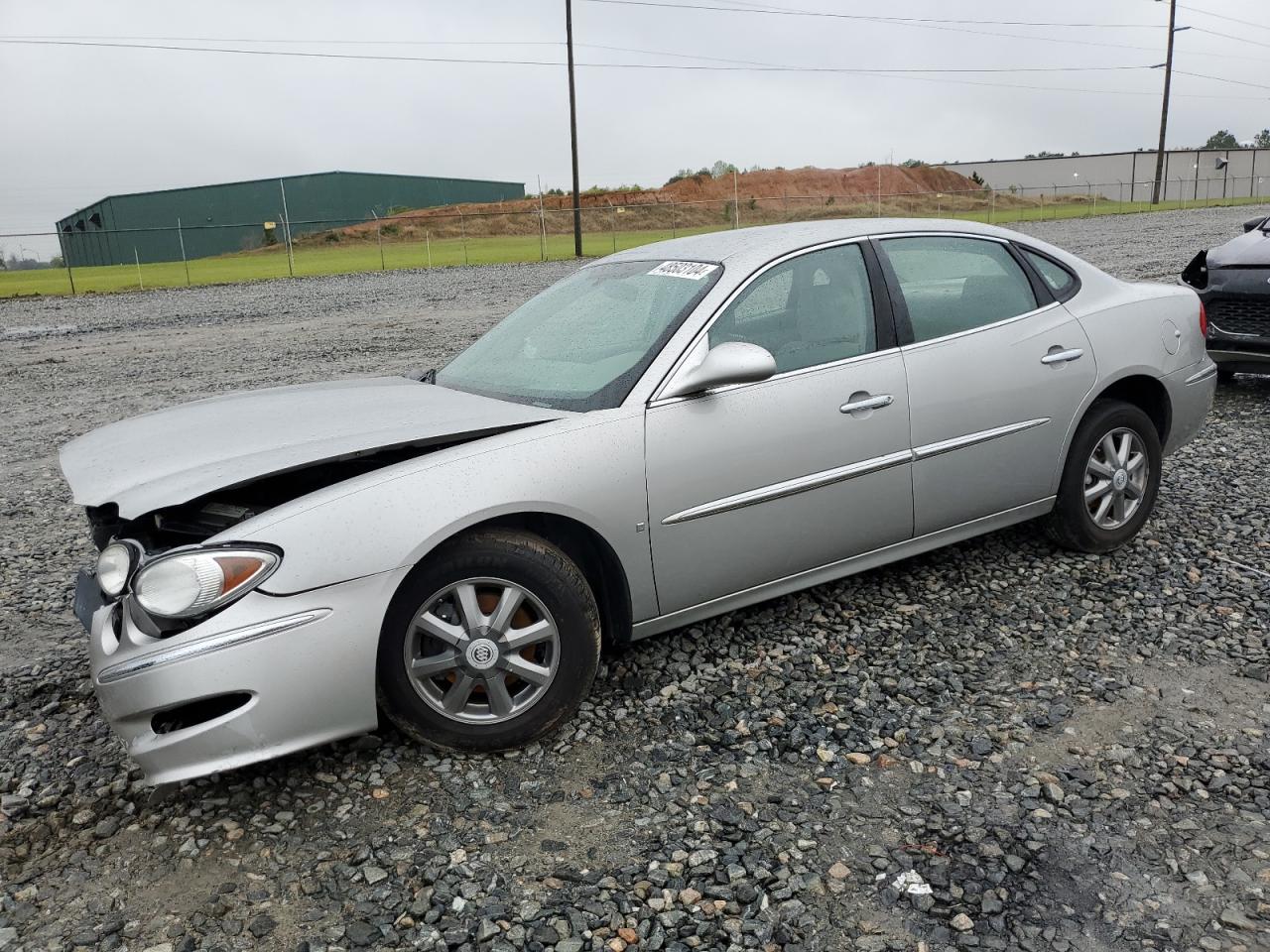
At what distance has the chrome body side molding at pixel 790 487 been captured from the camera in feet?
11.5

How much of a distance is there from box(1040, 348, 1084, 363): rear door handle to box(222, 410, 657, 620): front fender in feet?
6.57

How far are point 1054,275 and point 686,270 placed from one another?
1796 mm

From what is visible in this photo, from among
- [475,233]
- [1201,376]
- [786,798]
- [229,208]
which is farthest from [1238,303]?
[229,208]

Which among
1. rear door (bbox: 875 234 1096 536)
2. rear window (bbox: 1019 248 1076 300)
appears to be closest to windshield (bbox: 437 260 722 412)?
rear door (bbox: 875 234 1096 536)

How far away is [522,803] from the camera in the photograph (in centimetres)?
304

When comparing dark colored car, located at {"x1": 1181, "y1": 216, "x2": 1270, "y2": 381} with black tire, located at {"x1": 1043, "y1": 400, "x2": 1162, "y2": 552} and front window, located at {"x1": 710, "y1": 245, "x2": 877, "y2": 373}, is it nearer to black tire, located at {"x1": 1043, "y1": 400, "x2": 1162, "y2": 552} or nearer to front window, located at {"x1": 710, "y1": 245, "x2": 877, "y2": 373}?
black tire, located at {"x1": 1043, "y1": 400, "x2": 1162, "y2": 552}

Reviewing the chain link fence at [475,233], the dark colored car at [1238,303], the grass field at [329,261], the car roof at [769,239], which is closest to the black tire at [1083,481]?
the car roof at [769,239]

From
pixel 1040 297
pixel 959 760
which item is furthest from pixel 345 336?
pixel 959 760

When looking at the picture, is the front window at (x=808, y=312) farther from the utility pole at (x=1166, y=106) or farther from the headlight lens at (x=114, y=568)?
the utility pole at (x=1166, y=106)

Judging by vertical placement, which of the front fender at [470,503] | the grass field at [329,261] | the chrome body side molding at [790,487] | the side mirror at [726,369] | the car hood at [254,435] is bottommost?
the grass field at [329,261]

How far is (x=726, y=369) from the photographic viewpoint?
340cm

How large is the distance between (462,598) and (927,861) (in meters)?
1.48

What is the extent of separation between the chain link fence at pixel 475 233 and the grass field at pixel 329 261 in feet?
0.26

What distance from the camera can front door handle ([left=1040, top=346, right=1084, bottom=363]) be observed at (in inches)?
172
